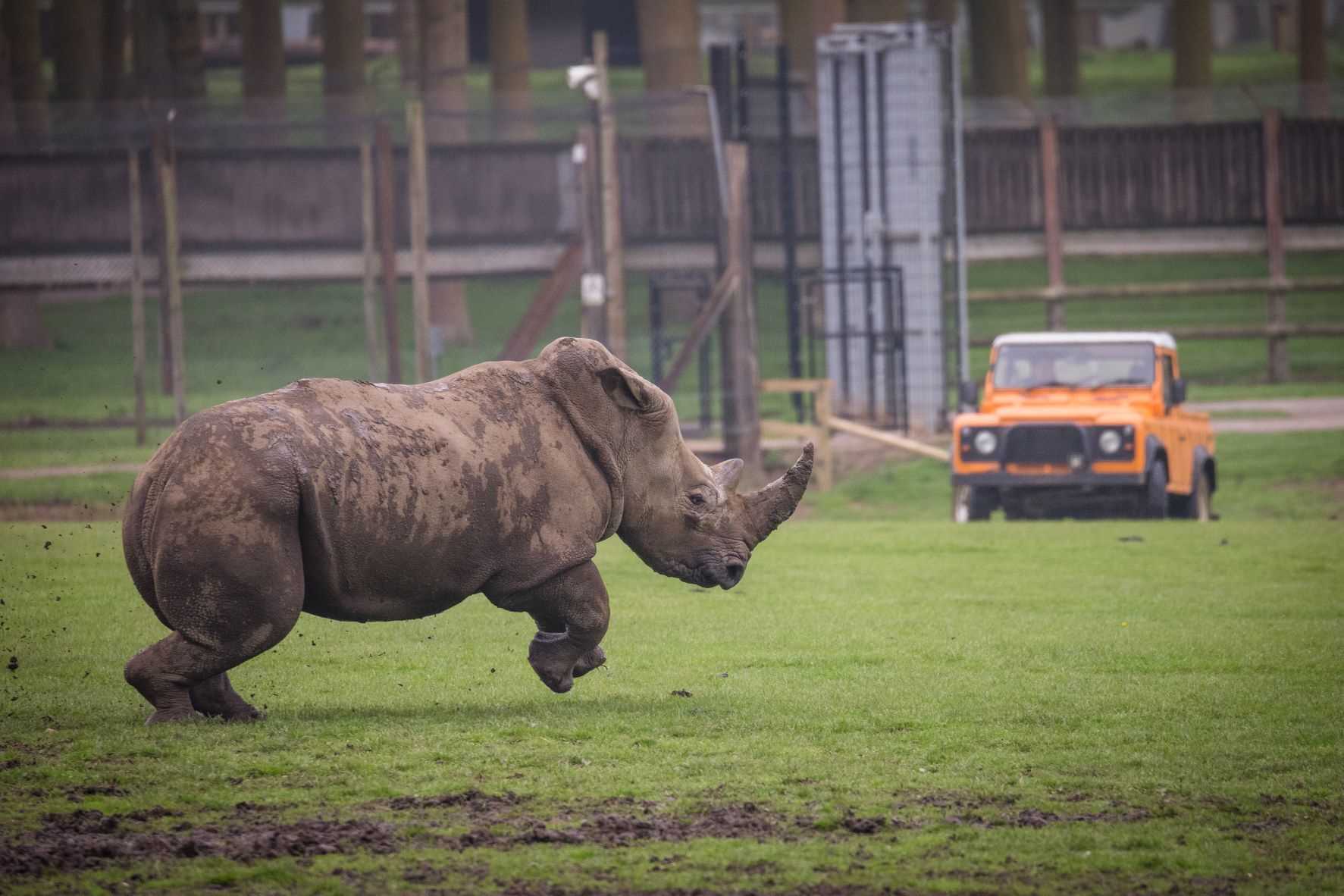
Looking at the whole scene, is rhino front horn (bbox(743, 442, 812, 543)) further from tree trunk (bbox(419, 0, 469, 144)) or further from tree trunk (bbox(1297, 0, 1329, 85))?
tree trunk (bbox(1297, 0, 1329, 85))

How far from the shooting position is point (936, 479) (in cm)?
2405

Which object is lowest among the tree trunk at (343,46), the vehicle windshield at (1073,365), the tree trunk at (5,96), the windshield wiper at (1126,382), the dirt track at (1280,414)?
the dirt track at (1280,414)

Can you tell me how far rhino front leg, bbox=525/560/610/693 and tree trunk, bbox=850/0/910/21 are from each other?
109ft

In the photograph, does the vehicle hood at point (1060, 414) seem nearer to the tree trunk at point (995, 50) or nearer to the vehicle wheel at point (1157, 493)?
the vehicle wheel at point (1157, 493)

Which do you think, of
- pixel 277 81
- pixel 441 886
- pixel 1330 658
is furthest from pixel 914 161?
pixel 441 886

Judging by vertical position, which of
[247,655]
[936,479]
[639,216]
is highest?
[639,216]

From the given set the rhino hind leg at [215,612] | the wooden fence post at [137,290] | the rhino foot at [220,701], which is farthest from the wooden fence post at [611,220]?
the rhino hind leg at [215,612]

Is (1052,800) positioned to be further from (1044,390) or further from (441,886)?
(1044,390)

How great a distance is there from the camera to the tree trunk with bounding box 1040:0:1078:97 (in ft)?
154

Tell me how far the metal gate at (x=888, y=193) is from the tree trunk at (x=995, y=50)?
1741 cm

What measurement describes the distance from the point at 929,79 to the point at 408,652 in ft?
54.6

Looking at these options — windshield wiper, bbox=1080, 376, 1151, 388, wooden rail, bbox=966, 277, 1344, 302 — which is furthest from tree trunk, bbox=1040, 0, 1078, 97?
windshield wiper, bbox=1080, 376, 1151, 388

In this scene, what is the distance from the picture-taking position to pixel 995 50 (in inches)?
1725

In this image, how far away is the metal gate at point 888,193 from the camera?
26156mm
